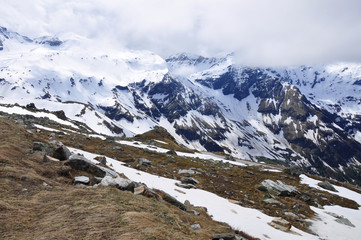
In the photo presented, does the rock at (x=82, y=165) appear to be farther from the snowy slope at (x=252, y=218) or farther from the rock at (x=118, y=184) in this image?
the snowy slope at (x=252, y=218)

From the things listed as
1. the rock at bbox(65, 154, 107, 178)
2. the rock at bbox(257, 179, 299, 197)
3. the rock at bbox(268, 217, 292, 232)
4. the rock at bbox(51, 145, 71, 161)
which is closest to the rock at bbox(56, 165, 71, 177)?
the rock at bbox(65, 154, 107, 178)

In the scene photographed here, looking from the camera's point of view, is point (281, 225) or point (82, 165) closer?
point (82, 165)

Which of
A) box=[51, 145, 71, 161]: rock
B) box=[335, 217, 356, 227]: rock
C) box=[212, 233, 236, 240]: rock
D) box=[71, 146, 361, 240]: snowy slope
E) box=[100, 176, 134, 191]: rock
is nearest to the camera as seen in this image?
box=[212, 233, 236, 240]: rock

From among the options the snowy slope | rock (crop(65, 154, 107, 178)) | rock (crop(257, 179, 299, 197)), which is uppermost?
rock (crop(65, 154, 107, 178))

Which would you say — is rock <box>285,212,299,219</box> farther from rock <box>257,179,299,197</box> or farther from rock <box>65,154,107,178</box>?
Result: rock <box>65,154,107,178</box>

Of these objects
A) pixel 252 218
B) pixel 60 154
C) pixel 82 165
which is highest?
pixel 60 154

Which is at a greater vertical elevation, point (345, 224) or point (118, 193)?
point (118, 193)

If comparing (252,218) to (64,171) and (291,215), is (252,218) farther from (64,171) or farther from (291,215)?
(64,171)

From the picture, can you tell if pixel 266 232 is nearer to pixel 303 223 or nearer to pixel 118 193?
pixel 303 223

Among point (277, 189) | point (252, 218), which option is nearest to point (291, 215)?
point (252, 218)

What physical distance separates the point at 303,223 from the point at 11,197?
826 inches

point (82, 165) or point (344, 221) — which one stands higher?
point (82, 165)

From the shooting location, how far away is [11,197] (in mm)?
9422

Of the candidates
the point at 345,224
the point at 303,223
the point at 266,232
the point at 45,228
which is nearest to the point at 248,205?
the point at 303,223
